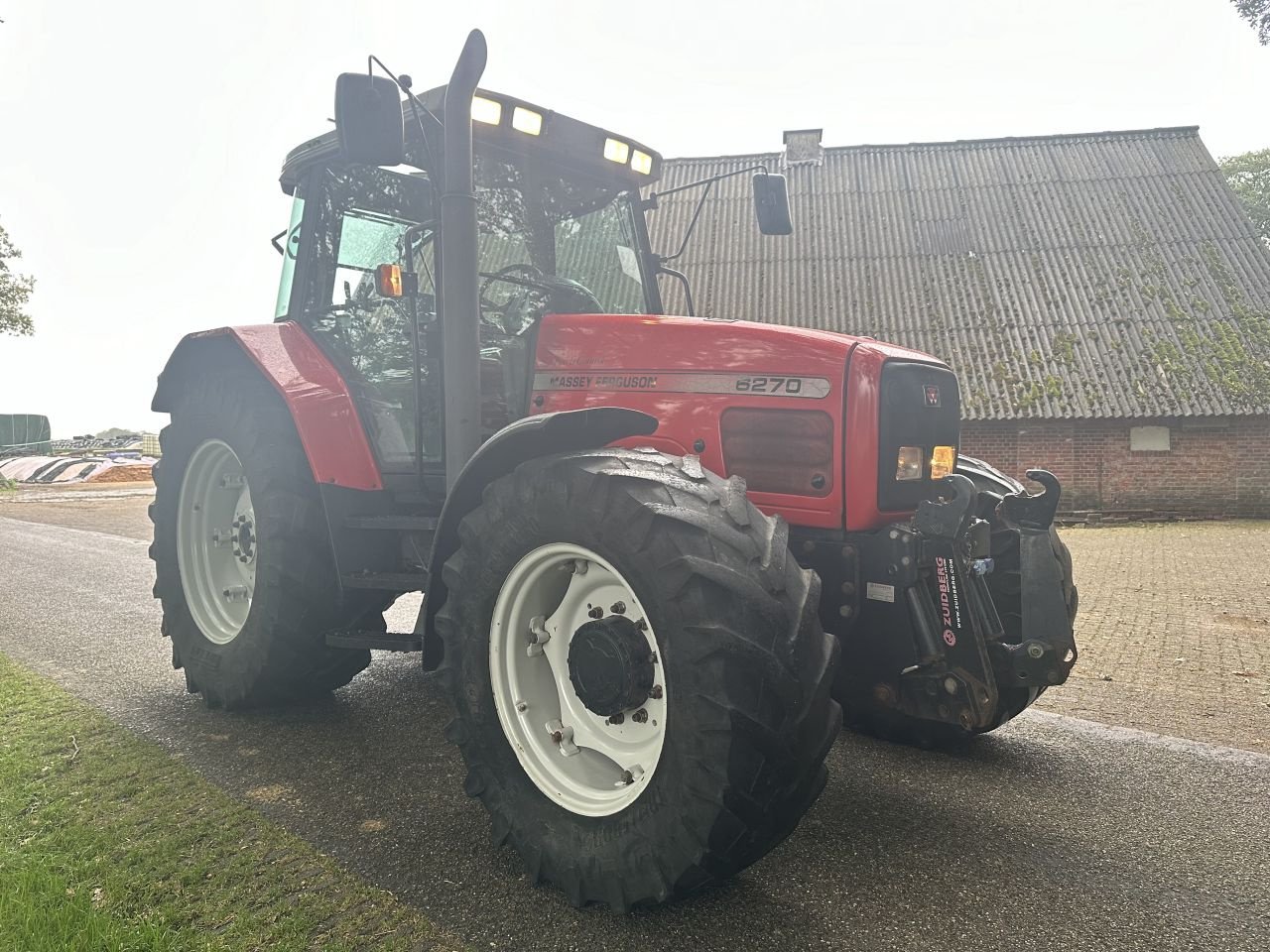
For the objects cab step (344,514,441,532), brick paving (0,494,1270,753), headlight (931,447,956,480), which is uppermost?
headlight (931,447,956,480)

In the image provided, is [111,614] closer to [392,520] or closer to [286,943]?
[392,520]

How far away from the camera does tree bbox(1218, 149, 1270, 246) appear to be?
3603 centimetres

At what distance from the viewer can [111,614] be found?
6762mm

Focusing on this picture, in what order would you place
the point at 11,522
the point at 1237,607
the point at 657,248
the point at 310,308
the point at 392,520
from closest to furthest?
the point at 392,520 → the point at 310,308 → the point at 1237,607 → the point at 11,522 → the point at 657,248

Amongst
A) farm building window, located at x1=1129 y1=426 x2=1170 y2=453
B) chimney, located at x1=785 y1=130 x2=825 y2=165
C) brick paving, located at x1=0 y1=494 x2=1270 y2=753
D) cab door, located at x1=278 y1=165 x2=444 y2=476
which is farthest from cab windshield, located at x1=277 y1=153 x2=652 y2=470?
chimney, located at x1=785 y1=130 x2=825 y2=165

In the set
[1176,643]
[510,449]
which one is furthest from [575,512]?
[1176,643]

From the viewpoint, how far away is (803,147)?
22.3m

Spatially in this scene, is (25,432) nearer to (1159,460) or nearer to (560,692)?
(1159,460)

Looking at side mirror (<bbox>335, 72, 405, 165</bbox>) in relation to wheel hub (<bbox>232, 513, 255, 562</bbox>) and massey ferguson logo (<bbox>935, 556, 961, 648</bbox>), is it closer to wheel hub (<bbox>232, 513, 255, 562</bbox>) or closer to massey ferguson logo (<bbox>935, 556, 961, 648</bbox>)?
wheel hub (<bbox>232, 513, 255, 562</bbox>)

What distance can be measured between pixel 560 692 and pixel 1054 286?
58.9 feet

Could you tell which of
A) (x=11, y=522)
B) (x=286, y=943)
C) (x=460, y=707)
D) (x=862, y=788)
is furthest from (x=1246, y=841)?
(x=11, y=522)

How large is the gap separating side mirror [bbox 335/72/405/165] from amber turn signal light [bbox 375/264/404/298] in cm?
67

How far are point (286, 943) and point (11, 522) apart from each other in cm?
1601

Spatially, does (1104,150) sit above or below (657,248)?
above
